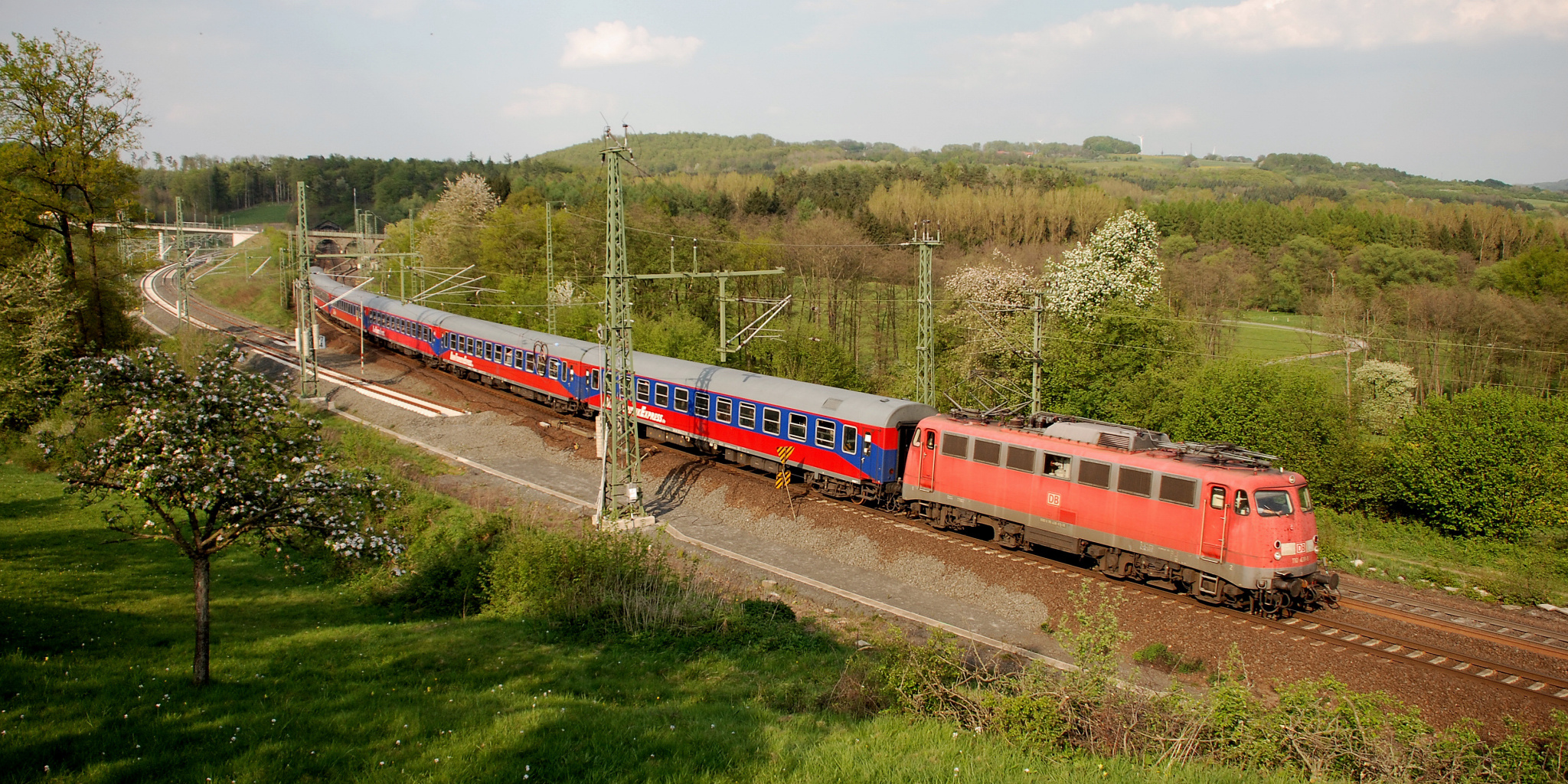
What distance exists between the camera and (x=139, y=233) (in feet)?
96.6

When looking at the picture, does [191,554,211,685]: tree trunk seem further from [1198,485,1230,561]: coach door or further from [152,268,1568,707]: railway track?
[1198,485,1230,561]: coach door

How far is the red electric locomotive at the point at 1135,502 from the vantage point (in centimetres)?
1456

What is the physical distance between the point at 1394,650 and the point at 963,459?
27.8 feet

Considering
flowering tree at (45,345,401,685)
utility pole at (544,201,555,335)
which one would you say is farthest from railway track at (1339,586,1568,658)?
utility pole at (544,201,555,335)

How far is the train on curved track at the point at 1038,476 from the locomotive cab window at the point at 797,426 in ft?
0.11

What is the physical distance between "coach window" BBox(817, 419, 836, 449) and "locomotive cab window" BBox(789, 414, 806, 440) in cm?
55

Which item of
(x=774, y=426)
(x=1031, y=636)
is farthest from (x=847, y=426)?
(x=1031, y=636)

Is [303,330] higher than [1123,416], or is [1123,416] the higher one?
[303,330]

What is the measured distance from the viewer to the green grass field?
7.38 m

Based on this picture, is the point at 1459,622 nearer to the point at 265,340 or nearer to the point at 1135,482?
the point at 1135,482

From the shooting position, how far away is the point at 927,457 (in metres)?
19.6

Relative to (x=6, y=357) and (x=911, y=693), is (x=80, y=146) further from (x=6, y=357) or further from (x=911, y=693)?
(x=911, y=693)

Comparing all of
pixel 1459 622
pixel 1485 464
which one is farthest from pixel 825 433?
pixel 1485 464

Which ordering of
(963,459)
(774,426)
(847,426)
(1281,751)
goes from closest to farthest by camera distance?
(1281,751), (963,459), (847,426), (774,426)
